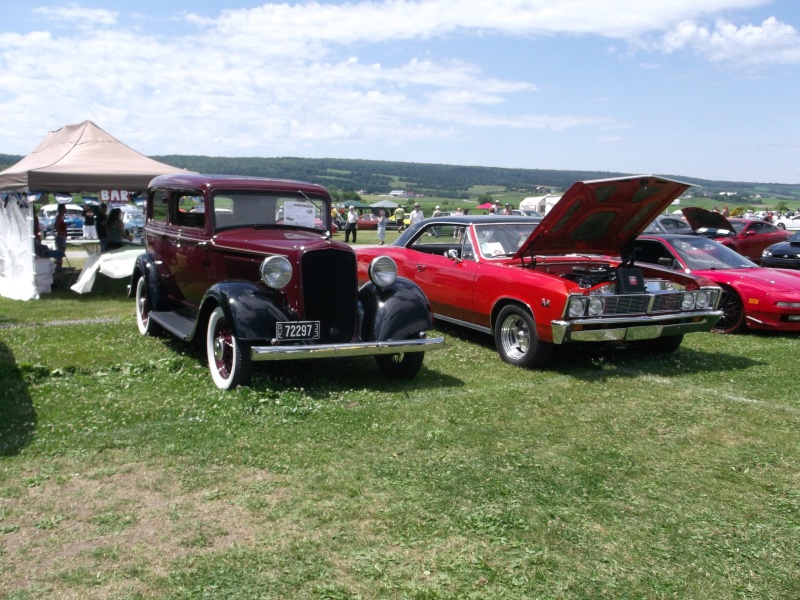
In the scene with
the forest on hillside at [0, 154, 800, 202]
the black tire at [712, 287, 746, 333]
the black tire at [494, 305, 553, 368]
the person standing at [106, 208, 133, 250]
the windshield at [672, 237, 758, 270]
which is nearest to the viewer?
the black tire at [494, 305, 553, 368]

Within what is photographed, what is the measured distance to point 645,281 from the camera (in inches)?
328

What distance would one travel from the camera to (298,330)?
250 inches

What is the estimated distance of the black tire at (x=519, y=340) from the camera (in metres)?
7.45

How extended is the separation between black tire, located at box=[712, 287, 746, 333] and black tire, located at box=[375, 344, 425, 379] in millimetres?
4938

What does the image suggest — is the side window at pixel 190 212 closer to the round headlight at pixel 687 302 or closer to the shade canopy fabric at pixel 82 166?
the round headlight at pixel 687 302

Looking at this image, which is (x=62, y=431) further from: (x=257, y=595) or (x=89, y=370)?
(x=257, y=595)

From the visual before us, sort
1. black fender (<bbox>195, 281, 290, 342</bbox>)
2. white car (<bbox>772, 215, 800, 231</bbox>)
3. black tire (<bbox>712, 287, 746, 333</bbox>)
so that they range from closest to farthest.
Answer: black fender (<bbox>195, 281, 290, 342</bbox>)
black tire (<bbox>712, 287, 746, 333</bbox>)
white car (<bbox>772, 215, 800, 231</bbox>)

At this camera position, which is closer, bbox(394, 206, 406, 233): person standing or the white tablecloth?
the white tablecloth

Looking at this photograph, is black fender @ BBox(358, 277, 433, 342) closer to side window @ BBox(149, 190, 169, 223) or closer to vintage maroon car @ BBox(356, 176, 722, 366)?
vintage maroon car @ BBox(356, 176, 722, 366)

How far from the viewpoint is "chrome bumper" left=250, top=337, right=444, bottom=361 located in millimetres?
6004

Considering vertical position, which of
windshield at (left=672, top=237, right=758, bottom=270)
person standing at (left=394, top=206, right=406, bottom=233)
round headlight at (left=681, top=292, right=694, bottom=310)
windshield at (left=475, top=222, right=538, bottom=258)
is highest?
windshield at (left=475, top=222, right=538, bottom=258)

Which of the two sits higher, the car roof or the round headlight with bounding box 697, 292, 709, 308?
the car roof

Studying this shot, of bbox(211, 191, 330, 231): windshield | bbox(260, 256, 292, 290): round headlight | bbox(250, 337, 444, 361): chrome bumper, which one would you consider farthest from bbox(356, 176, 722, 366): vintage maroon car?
bbox(260, 256, 292, 290): round headlight

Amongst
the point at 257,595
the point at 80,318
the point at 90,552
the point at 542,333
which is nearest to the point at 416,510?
the point at 257,595
